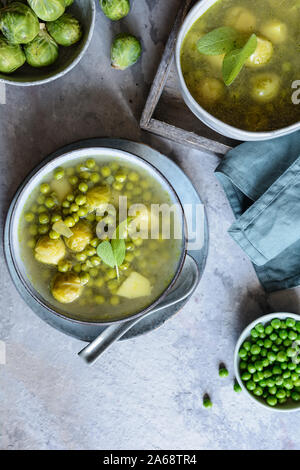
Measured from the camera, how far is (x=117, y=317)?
50.0 inches

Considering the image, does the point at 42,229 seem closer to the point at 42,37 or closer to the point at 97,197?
the point at 97,197

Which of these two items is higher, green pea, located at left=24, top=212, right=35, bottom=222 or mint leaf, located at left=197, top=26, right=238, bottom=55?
mint leaf, located at left=197, top=26, right=238, bottom=55

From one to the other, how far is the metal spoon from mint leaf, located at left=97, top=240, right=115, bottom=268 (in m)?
0.18

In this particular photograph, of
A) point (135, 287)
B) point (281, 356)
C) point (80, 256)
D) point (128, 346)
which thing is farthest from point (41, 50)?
point (281, 356)

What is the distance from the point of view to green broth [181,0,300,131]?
101cm

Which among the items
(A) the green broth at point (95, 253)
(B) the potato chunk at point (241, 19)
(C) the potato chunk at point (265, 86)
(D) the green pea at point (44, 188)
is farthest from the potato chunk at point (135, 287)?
(B) the potato chunk at point (241, 19)

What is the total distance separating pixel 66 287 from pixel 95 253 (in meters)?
0.13

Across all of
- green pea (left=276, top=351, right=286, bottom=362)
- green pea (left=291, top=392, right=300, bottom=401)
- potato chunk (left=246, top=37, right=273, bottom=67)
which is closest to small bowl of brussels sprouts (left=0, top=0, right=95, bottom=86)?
potato chunk (left=246, top=37, right=273, bottom=67)

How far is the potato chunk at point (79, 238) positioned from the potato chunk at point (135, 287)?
16 centimetres

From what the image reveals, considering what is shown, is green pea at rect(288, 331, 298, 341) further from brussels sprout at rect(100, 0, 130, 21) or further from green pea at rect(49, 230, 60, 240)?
brussels sprout at rect(100, 0, 130, 21)

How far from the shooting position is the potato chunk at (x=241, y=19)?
101 centimetres

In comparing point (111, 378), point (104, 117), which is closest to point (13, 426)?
point (111, 378)
